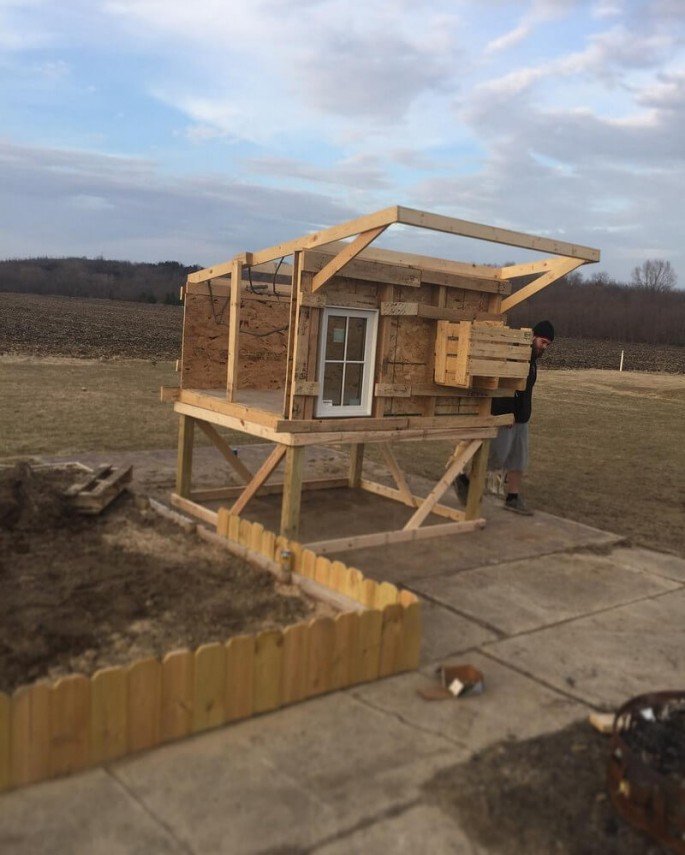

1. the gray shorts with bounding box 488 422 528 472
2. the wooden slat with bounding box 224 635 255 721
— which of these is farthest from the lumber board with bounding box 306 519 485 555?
the wooden slat with bounding box 224 635 255 721

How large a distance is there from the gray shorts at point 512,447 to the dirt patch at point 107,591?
12.9 ft

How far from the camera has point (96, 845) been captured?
298 cm

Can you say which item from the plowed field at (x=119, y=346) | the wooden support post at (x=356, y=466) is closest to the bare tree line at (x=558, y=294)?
the plowed field at (x=119, y=346)

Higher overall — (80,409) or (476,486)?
(476,486)

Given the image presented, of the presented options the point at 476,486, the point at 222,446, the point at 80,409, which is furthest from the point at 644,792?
the point at 80,409

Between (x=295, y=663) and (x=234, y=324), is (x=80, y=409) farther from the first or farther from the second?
(x=295, y=663)

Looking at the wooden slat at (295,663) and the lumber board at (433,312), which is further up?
the lumber board at (433,312)

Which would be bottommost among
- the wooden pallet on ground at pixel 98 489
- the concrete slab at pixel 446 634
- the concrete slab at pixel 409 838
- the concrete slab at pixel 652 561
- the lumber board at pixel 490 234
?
the concrete slab at pixel 446 634

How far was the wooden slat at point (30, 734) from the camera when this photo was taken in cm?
326

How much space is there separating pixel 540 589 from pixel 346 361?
272cm

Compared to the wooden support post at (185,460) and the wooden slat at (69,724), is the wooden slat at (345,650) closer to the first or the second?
the wooden slat at (69,724)

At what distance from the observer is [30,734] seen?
3.30m

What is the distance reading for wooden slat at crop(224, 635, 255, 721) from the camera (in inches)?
154

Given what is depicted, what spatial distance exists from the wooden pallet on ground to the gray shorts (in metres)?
4.29
